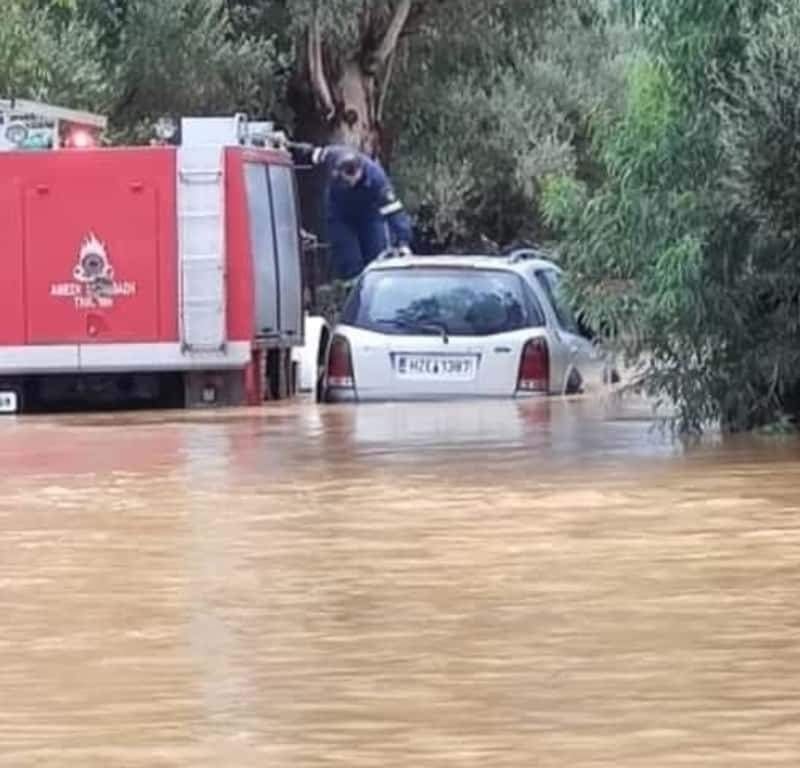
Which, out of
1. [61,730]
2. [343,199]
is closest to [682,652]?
[61,730]

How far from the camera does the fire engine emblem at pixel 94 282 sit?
22.0m

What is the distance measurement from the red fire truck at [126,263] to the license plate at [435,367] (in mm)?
1757

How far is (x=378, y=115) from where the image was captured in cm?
3525

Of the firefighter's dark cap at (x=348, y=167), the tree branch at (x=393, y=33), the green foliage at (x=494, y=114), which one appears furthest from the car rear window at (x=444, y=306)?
the green foliage at (x=494, y=114)

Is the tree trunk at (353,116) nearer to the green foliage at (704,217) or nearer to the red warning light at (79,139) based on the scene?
the red warning light at (79,139)

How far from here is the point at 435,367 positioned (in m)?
21.0

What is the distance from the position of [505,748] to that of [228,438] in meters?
11.3

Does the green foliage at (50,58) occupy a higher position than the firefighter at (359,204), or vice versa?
the green foliage at (50,58)

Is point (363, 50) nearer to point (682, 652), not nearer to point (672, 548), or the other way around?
point (672, 548)

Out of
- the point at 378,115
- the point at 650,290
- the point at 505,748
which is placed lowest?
the point at 505,748

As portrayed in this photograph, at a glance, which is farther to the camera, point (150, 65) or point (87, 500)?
point (150, 65)

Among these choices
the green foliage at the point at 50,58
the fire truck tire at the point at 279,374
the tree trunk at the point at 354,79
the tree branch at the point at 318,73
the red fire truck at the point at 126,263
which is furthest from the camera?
the tree trunk at the point at 354,79

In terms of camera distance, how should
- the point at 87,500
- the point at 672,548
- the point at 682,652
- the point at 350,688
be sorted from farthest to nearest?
1. the point at 87,500
2. the point at 672,548
3. the point at 682,652
4. the point at 350,688

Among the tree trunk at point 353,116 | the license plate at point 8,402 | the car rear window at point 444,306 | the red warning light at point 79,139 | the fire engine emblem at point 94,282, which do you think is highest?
the tree trunk at point 353,116
